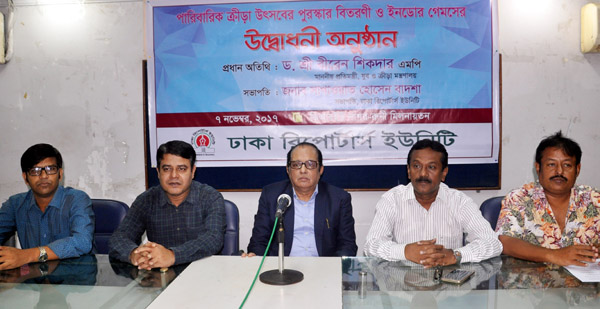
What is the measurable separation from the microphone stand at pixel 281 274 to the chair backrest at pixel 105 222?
1.30 m

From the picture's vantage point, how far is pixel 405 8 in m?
3.53

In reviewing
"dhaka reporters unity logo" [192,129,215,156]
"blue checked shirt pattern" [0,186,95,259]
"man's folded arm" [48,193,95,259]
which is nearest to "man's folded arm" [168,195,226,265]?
"man's folded arm" [48,193,95,259]

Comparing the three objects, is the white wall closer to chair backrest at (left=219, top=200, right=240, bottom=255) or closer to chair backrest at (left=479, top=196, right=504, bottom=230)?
chair backrest at (left=479, top=196, right=504, bottom=230)

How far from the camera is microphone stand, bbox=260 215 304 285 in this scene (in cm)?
186

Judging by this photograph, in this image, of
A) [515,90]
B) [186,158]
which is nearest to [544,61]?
[515,90]

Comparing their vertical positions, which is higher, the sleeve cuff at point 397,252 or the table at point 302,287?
the sleeve cuff at point 397,252

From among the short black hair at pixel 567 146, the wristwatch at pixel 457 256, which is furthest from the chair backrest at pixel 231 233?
the short black hair at pixel 567 146

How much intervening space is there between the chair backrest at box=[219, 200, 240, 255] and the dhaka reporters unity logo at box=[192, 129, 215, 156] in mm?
990

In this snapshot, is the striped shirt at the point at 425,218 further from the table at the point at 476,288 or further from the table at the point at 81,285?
the table at the point at 81,285

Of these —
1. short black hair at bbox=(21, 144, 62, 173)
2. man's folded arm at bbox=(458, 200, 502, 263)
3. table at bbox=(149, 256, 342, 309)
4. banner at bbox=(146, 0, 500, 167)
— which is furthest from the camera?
banner at bbox=(146, 0, 500, 167)

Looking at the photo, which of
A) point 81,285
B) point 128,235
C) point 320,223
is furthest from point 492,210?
point 81,285

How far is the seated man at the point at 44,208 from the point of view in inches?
102

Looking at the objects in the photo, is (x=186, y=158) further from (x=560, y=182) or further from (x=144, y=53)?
(x=560, y=182)

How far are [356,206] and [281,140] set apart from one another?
0.82 meters
